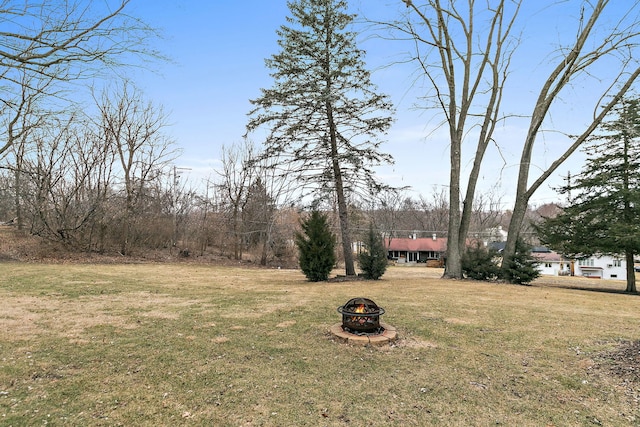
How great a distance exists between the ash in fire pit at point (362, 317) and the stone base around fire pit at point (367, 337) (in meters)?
0.09

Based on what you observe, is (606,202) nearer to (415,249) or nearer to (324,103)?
(324,103)

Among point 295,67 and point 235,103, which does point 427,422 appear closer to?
point 295,67

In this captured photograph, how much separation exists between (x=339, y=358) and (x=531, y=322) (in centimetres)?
354

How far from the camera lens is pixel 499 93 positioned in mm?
12250

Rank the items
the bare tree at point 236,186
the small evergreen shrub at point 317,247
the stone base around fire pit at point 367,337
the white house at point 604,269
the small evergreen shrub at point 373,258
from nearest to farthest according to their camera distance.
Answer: the stone base around fire pit at point 367,337 < the small evergreen shrub at point 317,247 < the small evergreen shrub at point 373,258 < the bare tree at point 236,186 < the white house at point 604,269

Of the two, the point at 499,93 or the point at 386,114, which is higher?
the point at 499,93

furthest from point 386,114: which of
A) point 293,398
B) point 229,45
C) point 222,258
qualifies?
point 222,258

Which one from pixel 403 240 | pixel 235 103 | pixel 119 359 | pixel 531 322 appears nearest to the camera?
pixel 119 359

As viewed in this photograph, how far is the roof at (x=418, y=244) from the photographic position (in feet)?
140

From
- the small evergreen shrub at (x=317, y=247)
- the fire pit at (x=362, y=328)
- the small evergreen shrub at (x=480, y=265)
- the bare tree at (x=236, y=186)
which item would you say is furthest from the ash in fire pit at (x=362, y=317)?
the bare tree at (x=236, y=186)

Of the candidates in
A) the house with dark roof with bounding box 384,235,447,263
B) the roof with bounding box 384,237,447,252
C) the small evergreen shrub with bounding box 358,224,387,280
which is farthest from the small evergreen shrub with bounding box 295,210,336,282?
the house with dark roof with bounding box 384,235,447,263

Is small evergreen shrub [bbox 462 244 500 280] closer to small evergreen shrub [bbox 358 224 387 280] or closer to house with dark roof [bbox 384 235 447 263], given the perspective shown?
small evergreen shrub [bbox 358 224 387 280]

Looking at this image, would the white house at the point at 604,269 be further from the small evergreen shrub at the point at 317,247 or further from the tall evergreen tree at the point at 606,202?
the small evergreen shrub at the point at 317,247

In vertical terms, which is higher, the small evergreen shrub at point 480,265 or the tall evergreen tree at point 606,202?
the tall evergreen tree at point 606,202
